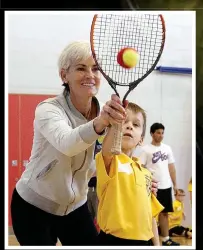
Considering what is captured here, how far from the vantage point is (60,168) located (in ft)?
4.69

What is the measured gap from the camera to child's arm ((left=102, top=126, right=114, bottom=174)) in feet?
4.54

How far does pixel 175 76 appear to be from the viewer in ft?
4.75

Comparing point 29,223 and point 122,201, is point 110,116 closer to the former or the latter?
point 122,201

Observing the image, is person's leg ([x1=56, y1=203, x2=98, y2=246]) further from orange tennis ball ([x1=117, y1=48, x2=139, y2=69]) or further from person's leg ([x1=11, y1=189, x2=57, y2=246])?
orange tennis ball ([x1=117, y1=48, x2=139, y2=69])

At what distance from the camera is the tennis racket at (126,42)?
1.41 metres

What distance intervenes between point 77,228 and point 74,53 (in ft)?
1.28

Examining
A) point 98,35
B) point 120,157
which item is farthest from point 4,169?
point 98,35

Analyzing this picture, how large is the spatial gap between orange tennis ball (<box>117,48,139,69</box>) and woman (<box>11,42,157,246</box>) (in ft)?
0.19

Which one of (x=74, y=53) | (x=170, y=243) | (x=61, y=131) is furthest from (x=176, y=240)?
(x=74, y=53)

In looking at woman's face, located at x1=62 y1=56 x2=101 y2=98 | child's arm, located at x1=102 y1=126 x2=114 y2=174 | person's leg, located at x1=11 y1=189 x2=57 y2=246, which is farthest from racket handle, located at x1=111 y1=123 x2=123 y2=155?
person's leg, located at x1=11 y1=189 x2=57 y2=246

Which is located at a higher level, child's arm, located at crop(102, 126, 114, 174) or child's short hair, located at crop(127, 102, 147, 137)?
child's short hair, located at crop(127, 102, 147, 137)

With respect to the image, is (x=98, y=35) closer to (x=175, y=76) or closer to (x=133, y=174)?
(x=175, y=76)

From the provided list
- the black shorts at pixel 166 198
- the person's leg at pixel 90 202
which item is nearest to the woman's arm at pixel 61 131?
the person's leg at pixel 90 202

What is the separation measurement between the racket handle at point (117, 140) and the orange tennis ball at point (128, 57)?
14cm
